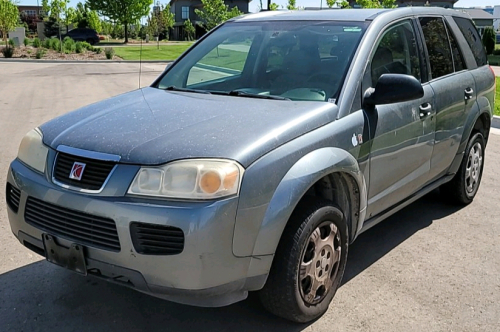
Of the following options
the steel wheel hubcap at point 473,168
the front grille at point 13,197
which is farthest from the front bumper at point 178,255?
the steel wheel hubcap at point 473,168

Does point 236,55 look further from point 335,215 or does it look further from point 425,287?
point 425,287

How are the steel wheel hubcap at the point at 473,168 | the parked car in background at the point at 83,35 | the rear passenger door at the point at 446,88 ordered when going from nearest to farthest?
the rear passenger door at the point at 446,88 < the steel wheel hubcap at the point at 473,168 < the parked car in background at the point at 83,35

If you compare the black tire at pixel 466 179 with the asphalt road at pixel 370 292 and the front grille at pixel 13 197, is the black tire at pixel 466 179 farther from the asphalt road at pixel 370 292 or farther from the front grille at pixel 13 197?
the front grille at pixel 13 197

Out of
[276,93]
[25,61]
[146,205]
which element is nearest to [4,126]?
[276,93]

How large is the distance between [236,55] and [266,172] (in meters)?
1.97

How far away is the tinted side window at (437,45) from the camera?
4.51 metres

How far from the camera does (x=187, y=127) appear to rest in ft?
10.0

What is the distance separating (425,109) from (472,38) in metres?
1.76

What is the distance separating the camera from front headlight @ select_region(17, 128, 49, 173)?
311 centimetres

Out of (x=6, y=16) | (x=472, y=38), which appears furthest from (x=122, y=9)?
(x=472, y=38)

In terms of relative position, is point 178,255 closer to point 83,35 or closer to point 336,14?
point 336,14

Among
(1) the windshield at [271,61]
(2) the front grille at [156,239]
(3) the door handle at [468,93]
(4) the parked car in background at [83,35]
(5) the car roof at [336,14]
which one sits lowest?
(2) the front grille at [156,239]

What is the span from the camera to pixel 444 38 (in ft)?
15.8

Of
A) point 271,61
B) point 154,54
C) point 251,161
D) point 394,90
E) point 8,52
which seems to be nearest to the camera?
point 251,161
